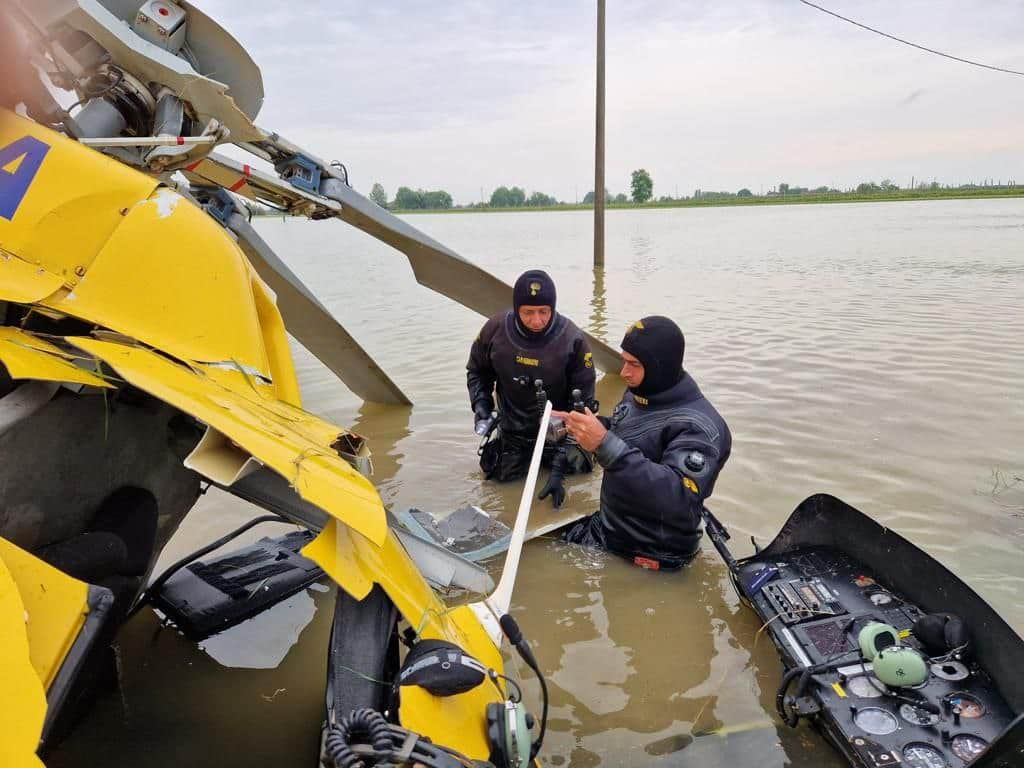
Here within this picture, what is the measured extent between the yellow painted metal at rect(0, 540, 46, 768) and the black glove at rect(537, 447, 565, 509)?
12.9 feet

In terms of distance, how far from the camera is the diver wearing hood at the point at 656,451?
3468 millimetres

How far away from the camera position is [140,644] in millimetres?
3271

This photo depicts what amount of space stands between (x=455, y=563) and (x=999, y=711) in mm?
1962

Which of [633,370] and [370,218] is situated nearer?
[633,370]

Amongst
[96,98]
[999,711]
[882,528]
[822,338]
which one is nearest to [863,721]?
[999,711]

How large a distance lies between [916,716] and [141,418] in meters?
3.16

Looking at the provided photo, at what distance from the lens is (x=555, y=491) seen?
16.8ft

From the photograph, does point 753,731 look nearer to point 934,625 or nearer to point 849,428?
point 934,625

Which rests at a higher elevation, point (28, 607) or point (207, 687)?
point (28, 607)

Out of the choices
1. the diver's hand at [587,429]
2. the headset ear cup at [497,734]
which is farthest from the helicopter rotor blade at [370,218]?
the headset ear cup at [497,734]

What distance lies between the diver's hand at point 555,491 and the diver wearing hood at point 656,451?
971 millimetres

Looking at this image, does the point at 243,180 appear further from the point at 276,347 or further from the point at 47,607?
the point at 47,607

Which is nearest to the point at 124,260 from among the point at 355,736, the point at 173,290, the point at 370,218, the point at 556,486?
the point at 173,290

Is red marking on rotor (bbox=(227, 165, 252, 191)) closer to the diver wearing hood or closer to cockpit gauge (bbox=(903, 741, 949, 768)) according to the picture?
the diver wearing hood
